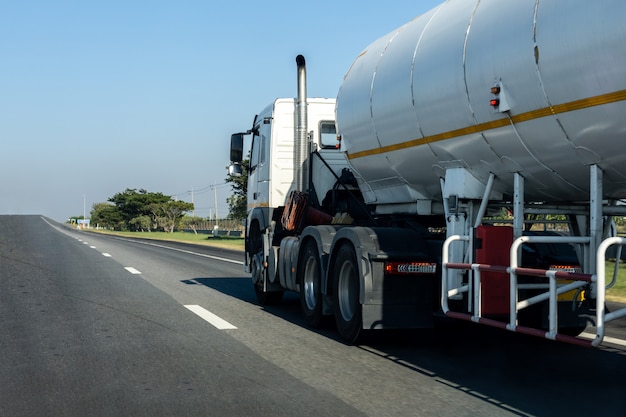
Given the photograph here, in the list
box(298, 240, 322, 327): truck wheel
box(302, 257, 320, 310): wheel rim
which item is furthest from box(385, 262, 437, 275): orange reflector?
box(302, 257, 320, 310): wheel rim

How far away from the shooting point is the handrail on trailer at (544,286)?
4.94 m

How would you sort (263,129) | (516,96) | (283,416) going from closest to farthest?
(283,416), (516,96), (263,129)

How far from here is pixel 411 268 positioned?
7672 mm

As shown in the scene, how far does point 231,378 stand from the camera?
635 cm

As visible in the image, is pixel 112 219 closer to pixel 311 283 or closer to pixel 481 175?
pixel 311 283

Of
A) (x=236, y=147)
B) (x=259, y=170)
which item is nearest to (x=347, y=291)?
(x=259, y=170)

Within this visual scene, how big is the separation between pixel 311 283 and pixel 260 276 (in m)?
2.27

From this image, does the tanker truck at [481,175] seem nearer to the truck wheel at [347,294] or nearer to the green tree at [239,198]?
the truck wheel at [347,294]

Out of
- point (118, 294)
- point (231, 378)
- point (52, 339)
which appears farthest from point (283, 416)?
point (118, 294)

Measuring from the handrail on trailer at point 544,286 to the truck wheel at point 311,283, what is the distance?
2514 millimetres

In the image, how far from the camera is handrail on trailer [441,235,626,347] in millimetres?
4938

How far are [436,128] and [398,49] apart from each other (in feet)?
4.37

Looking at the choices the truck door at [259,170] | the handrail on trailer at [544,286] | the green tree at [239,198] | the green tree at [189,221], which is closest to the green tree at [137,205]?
the green tree at [189,221]

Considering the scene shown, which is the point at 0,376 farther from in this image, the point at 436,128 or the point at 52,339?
the point at 436,128
